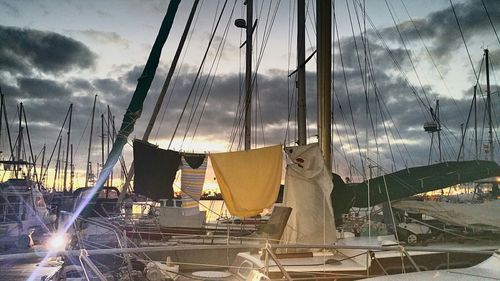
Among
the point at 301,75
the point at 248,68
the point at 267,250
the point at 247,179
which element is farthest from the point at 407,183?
the point at 248,68

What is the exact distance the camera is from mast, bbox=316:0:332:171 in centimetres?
851

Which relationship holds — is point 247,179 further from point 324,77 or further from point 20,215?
point 20,215

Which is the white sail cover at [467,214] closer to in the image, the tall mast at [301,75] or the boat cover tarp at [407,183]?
the boat cover tarp at [407,183]

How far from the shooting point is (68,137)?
144 feet

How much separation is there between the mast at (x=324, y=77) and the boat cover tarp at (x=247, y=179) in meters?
1.11

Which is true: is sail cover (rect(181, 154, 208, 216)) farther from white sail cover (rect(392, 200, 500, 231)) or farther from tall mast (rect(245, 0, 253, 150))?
tall mast (rect(245, 0, 253, 150))

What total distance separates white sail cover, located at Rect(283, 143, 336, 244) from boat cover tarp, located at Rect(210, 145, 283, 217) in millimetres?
337

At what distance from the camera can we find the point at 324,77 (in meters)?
8.57

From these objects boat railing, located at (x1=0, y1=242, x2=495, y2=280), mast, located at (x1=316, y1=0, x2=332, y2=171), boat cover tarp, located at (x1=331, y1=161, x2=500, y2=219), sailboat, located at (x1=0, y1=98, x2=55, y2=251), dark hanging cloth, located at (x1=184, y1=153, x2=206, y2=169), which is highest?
mast, located at (x1=316, y1=0, x2=332, y2=171)

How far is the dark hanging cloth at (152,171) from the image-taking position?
8.09 meters

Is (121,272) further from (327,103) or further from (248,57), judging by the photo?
(248,57)

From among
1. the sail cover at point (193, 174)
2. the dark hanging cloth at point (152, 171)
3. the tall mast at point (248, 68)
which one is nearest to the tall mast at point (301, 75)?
the tall mast at point (248, 68)

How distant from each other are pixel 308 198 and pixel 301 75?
532 centimetres

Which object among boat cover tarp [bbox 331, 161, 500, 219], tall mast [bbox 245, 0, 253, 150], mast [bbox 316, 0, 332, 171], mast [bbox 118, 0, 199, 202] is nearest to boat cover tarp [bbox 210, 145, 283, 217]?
mast [bbox 316, 0, 332, 171]
